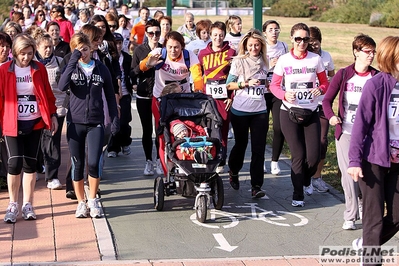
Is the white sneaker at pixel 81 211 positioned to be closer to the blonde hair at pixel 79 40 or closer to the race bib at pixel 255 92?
the blonde hair at pixel 79 40

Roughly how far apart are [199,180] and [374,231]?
2569 millimetres

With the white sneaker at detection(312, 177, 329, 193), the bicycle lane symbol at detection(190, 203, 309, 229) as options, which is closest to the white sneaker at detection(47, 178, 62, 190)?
the bicycle lane symbol at detection(190, 203, 309, 229)

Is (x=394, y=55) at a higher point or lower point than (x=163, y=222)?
higher

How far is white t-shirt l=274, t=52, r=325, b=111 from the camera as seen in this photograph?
850cm

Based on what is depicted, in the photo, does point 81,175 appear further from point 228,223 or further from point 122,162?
point 122,162

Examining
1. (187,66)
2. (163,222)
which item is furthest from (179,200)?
(187,66)

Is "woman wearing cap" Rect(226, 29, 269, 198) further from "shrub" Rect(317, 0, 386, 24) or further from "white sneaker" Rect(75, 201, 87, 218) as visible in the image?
"shrub" Rect(317, 0, 386, 24)

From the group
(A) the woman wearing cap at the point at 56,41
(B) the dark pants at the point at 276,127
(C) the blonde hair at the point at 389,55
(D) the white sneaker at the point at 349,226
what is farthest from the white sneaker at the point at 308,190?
(A) the woman wearing cap at the point at 56,41

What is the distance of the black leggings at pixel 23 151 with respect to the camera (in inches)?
310

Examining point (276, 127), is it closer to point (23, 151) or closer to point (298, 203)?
point (298, 203)

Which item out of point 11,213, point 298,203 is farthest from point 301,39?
point 11,213

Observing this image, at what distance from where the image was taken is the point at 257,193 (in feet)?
29.5

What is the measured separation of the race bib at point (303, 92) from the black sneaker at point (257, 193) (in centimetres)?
118

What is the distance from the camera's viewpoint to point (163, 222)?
7988 mm
